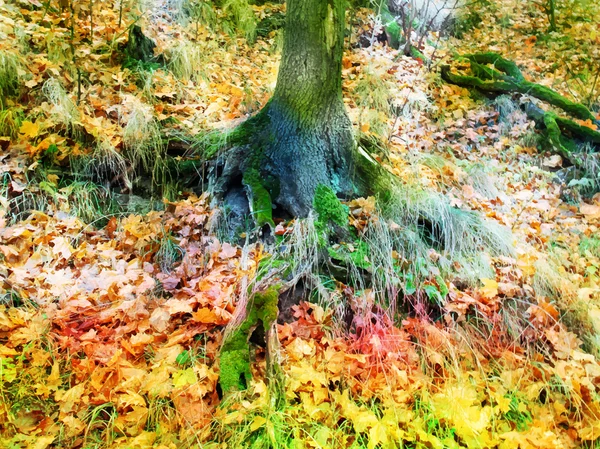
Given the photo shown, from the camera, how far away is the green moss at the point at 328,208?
10.9ft

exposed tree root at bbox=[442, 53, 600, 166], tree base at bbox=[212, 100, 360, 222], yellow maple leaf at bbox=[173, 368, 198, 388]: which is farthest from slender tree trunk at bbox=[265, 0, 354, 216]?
exposed tree root at bbox=[442, 53, 600, 166]

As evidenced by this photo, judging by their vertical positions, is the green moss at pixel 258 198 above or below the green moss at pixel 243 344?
above

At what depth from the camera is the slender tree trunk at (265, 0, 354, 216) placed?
320 cm

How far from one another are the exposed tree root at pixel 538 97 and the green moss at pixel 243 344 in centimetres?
434

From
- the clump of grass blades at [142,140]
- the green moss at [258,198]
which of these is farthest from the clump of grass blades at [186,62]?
the green moss at [258,198]

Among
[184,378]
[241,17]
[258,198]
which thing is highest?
[241,17]

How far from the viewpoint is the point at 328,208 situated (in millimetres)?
3357

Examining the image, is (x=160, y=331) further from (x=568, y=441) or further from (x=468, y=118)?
(x=468, y=118)

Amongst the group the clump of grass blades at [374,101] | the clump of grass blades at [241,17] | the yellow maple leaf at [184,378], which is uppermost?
the clump of grass blades at [241,17]

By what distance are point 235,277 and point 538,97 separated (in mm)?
4927

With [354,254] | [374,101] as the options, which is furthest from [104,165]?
[374,101]

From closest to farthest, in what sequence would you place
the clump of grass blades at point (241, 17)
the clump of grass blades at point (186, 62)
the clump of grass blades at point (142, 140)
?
the clump of grass blades at point (142, 140)
the clump of grass blades at point (186, 62)
the clump of grass blades at point (241, 17)

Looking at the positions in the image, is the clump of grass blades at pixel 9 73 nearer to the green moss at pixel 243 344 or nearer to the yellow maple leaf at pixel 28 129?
the yellow maple leaf at pixel 28 129

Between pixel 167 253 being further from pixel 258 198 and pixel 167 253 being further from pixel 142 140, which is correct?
pixel 142 140
